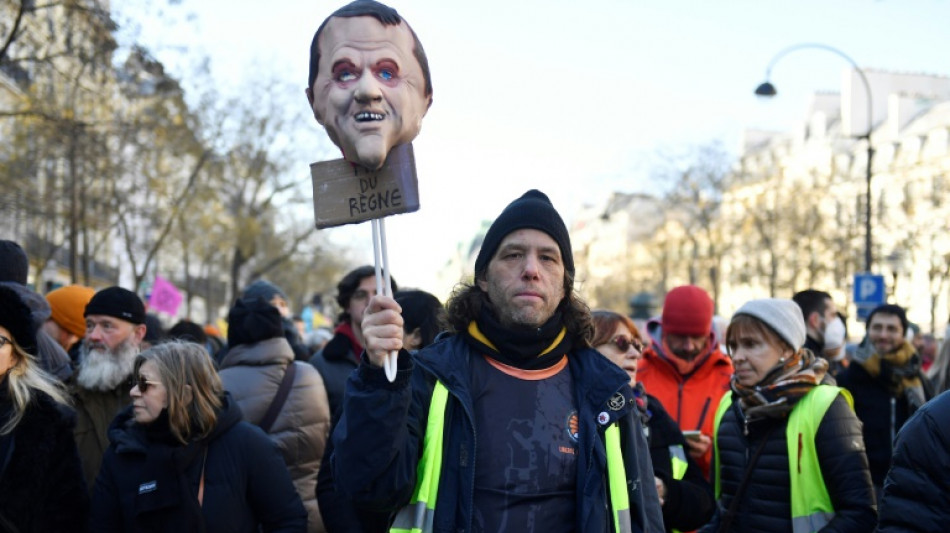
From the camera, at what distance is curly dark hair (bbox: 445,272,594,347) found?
11.7 feet

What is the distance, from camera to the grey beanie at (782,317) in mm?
4707

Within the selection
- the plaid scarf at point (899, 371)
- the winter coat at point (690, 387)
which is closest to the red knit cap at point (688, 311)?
the winter coat at point (690, 387)

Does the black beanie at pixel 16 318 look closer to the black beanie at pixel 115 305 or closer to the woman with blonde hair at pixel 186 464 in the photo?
Answer: the woman with blonde hair at pixel 186 464

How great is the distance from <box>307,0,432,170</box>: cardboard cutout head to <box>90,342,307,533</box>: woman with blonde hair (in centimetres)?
147

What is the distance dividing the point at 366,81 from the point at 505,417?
3.71ft

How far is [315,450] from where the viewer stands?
18.1ft

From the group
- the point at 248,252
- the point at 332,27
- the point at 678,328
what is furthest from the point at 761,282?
the point at 332,27

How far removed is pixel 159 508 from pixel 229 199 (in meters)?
33.9

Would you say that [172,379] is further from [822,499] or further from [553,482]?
[822,499]

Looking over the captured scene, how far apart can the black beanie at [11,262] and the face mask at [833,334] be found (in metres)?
5.38

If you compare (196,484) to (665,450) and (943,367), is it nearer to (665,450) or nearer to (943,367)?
(665,450)

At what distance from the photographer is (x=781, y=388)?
14.9ft

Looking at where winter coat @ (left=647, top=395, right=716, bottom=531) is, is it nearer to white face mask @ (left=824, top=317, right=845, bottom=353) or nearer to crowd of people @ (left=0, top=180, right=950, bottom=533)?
crowd of people @ (left=0, top=180, right=950, bottom=533)

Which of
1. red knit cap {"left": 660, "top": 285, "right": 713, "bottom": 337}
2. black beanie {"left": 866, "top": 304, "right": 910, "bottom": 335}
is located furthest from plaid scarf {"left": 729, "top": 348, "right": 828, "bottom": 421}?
Answer: black beanie {"left": 866, "top": 304, "right": 910, "bottom": 335}
